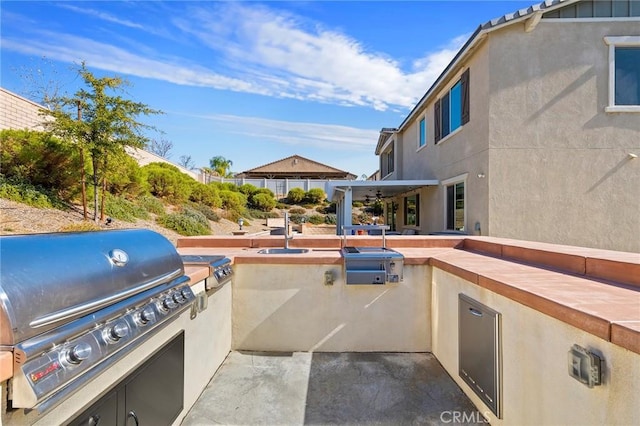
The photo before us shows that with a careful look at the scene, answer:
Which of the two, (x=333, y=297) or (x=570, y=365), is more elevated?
(x=570, y=365)

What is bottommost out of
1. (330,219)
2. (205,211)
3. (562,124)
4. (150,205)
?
(330,219)

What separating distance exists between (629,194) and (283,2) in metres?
9.53

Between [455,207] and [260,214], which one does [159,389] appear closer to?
[455,207]

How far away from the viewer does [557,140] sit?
7641mm

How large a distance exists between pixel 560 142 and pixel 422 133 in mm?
5699

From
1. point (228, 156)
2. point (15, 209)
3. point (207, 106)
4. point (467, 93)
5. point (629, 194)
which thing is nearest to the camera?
point (629, 194)

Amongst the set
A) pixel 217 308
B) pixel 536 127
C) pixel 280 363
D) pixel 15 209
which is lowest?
pixel 280 363

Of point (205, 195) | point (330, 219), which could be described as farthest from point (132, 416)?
point (330, 219)

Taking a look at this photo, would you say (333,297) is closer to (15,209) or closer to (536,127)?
(536,127)

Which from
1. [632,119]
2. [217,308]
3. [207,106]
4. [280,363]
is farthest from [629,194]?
[207,106]

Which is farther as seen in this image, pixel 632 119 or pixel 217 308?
pixel 632 119

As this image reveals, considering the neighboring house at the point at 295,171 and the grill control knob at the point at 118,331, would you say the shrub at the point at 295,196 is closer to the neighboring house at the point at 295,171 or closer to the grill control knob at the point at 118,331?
the neighboring house at the point at 295,171

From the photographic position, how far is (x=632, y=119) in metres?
7.46

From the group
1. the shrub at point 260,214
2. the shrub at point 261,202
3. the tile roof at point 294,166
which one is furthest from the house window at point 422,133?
the tile roof at point 294,166
